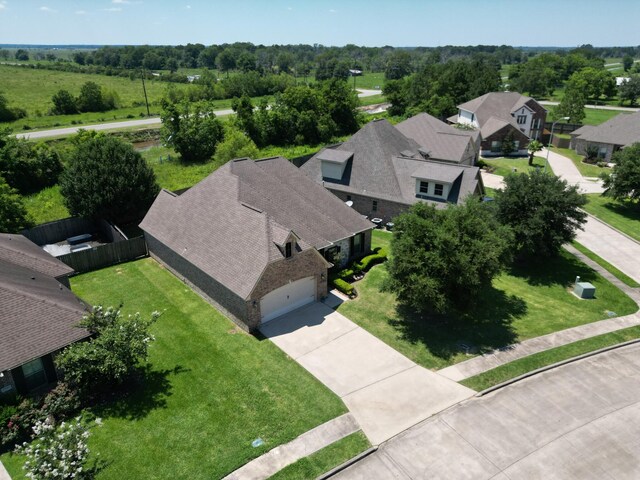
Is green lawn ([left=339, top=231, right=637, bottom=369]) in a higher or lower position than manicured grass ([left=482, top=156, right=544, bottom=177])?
lower

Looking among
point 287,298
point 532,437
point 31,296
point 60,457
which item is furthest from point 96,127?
point 532,437

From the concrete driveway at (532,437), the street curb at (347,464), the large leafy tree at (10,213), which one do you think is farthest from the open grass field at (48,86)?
the concrete driveway at (532,437)

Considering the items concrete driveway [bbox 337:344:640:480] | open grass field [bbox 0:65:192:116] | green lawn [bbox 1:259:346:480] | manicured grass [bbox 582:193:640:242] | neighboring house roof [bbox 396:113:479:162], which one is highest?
open grass field [bbox 0:65:192:116]

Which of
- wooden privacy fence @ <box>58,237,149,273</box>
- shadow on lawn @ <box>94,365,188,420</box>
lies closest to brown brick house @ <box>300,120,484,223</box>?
wooden privacy fence @ <box>58,237,149,273</box>

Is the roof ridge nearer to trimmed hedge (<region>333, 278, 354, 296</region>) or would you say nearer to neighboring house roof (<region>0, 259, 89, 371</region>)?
neighboring house roof (<region>0, 259, 89, 371</region>)

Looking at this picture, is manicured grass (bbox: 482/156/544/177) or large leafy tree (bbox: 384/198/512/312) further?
manicured grass (bbox: 482/156/544/177)

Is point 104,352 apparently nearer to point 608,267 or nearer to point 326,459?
point 326,459

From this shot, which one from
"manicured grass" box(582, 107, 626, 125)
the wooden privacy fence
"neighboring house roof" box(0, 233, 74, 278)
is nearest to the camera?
"neighboring house roof" box(0, 233, 74, 278)

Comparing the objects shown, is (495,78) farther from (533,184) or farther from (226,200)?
(226,200)
